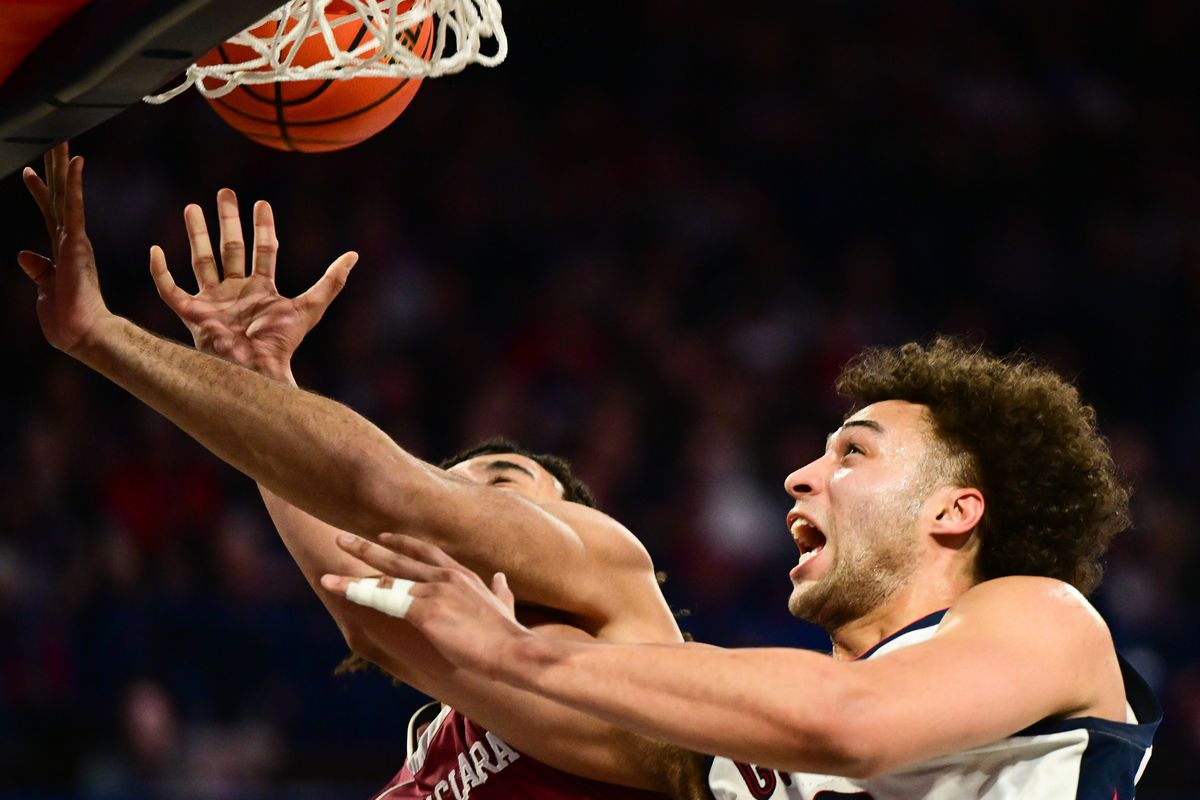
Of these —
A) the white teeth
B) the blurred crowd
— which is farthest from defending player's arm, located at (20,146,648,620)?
the blurred crowd

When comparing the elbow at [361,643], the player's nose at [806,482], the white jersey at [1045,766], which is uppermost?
the player's nose at [806,482]

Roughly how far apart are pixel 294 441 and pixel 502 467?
3.30 feet

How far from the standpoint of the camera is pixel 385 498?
2576 mm

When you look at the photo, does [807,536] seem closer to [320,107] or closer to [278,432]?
[278,432]

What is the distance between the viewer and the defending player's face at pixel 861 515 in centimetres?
273

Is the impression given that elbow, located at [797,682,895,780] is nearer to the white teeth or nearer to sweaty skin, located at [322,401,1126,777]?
sweaty skin, located at [322,401,1126,777]

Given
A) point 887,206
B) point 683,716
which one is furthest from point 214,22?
point 887,206

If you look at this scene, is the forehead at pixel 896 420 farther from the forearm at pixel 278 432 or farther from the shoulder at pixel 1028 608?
the forearm at pixel 278 432

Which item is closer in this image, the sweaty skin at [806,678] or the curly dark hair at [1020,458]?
the sweaty skin at [806,678]

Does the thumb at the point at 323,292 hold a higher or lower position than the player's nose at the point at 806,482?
higher

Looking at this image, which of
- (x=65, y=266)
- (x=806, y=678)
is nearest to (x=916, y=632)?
(x=806, y=678)

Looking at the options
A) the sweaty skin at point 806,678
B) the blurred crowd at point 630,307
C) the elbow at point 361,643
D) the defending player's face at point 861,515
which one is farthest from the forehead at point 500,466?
the blurred crowd at point 630,307

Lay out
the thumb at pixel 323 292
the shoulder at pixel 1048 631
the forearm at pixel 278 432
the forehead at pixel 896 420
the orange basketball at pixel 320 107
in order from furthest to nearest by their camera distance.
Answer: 1. the thumb at pixel 323 292
2. the orange basketball at pixel 320 107
3. the forehead at pixel 896 420
4. the forearm at pixel 278 432
5. the shoulder at pixel 1048 631

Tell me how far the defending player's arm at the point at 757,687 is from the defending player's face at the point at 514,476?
4.28 ft
